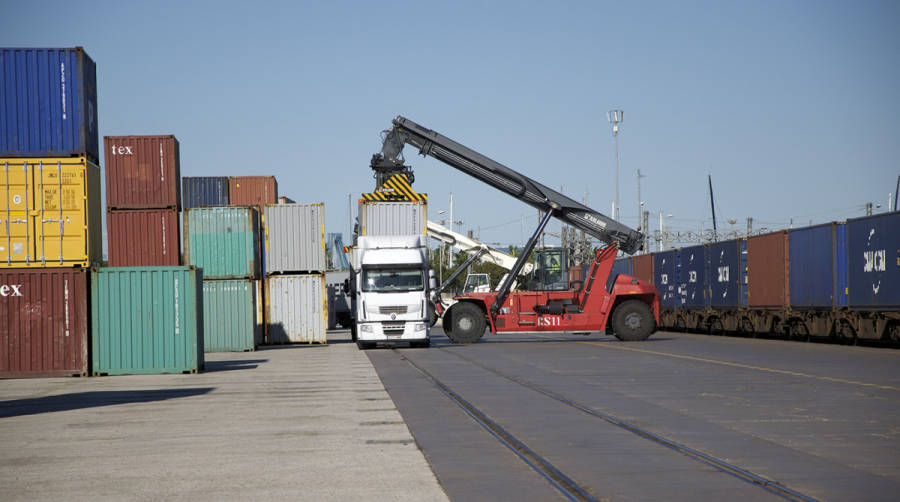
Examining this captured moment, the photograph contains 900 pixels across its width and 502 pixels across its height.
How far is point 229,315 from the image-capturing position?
31.2 m

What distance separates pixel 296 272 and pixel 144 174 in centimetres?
844

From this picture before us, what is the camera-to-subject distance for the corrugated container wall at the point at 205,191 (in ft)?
138

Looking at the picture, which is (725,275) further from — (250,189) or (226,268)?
(250,189)

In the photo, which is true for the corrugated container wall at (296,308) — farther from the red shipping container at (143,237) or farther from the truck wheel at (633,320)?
the truck wheel at (633,320)

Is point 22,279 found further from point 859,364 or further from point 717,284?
point 717,284

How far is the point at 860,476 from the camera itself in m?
8.24

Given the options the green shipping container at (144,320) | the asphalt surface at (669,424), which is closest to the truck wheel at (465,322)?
Result: the asphalt surface at (669,424)

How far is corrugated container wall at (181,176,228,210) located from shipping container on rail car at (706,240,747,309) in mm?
21143

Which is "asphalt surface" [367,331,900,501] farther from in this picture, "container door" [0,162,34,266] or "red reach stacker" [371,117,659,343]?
"red reach stacker" [371,117,659,343]

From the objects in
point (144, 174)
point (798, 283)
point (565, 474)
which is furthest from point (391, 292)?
point (565, 474)

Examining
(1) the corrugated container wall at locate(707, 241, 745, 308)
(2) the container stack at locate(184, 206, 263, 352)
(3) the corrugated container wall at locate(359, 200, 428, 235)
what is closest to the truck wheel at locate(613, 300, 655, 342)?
(1) the corrugated container wall at locate(707, 241, 745, 308)

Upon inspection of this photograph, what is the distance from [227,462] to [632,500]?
4.06 metres

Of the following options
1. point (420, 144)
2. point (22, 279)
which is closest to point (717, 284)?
point (420, 144)

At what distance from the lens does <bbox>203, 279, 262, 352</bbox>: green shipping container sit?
31094 mm
